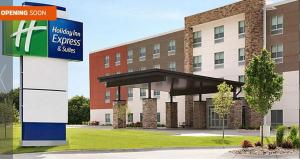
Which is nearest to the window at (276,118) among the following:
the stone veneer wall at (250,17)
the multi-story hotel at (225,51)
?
the multi-story hotel at (225,51)

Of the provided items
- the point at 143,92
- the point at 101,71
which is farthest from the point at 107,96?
the point at 143,92

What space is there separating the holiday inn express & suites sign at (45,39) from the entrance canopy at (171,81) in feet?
48.4

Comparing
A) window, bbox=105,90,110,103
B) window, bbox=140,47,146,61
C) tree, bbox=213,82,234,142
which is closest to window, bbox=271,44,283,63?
tree, bbox=213,82,234,142

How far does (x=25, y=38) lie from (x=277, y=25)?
29019mm

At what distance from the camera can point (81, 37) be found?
26.9 metres

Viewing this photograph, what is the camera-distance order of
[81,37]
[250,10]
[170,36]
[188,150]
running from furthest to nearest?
[170,36]
[250,10]
[81,37]
[188,150]

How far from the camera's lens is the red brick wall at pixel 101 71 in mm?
71188

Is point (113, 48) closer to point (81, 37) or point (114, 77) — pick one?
point (114, 77)

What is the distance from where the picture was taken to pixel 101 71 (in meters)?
76.1

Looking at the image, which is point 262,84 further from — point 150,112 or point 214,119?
point 214,119

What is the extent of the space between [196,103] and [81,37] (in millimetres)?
27375

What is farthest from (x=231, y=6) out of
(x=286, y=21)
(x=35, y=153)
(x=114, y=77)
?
(x=35, y=153)

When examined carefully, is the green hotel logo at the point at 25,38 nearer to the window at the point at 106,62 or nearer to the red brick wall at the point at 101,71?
the red brick wall at the point at 101,71

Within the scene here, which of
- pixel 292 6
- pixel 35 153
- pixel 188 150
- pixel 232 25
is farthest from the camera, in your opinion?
pixel 232 25
